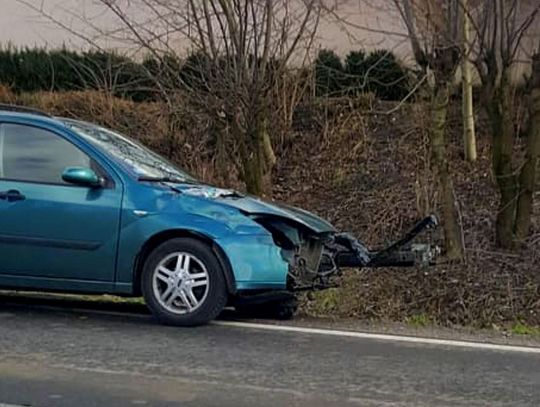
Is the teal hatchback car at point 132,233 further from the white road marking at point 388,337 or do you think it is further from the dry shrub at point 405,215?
the dry shrub at point 405,215

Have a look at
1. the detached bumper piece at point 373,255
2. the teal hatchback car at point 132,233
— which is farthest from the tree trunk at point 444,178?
the teal hatchback car at point 132,233

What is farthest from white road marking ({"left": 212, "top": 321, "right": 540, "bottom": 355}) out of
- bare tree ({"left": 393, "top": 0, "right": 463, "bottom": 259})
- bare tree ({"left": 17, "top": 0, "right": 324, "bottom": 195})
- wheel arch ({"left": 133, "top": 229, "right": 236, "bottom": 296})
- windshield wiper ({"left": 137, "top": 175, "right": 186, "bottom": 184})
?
bare tree ({"left": 17, "top": 0, "right": 324, "bottom": 195})

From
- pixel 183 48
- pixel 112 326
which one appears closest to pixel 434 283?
pixel 112 326

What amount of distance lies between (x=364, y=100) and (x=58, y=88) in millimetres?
5256

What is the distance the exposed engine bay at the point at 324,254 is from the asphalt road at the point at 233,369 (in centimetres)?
64

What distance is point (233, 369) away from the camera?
6.62 meters

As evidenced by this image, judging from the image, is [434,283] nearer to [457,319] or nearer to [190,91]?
[457,319]

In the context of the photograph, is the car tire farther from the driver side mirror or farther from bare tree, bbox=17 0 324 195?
bare tree, bbox=17 0 324 195

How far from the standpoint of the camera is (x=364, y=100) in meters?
15.9

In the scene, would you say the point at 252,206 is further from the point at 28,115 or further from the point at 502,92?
the point at 502,92

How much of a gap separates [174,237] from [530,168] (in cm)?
447

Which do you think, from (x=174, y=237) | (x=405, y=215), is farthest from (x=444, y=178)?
(x=174, y=237)

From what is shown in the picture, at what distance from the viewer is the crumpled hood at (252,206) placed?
8086 mm

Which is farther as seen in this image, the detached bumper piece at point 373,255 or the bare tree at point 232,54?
the bare tree at point 232,54
